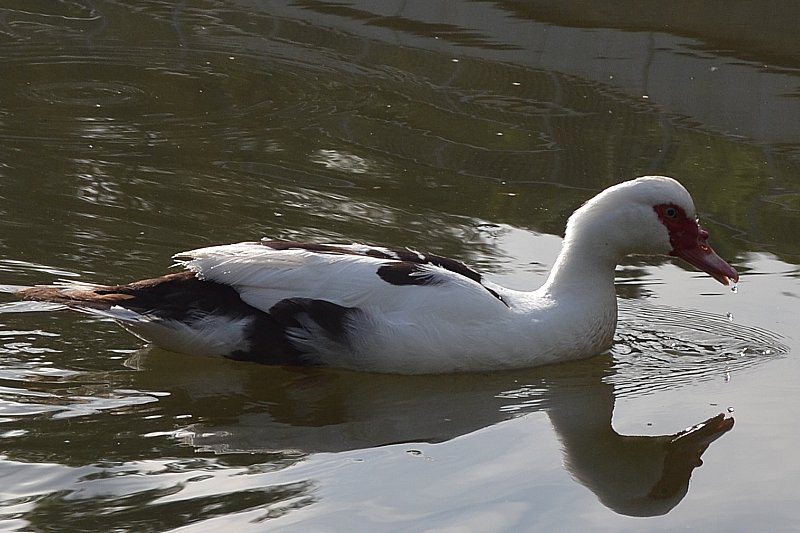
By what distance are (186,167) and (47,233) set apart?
1708 millimetres

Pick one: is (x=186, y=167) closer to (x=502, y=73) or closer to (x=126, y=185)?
(x=126, y=185)

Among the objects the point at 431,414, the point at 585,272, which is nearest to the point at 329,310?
the point at 431,414

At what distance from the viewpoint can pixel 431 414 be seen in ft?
21.1

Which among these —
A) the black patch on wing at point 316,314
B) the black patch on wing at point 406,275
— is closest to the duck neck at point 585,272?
the black patch on wing at point 406,275

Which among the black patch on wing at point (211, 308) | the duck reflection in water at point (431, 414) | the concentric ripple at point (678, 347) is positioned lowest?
the duck reflection in water at point (431, 414)

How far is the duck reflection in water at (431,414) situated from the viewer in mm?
5973

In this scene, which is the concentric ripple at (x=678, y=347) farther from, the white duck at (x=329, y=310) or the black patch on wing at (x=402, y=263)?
the black patch on wing at (x=402, y=263)

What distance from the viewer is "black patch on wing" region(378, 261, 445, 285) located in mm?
6719

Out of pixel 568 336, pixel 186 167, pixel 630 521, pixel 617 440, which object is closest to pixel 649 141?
pixel 186 167

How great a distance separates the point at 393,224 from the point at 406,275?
86.3 inches

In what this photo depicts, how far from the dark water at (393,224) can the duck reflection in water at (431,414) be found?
2 centimetres

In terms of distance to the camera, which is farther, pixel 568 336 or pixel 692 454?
pixel 568 336

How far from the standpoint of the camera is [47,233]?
27.3 feet

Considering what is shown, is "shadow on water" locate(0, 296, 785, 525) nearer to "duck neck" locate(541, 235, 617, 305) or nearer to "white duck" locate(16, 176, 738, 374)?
"white duck" locate(16, 176, 738, 374)
